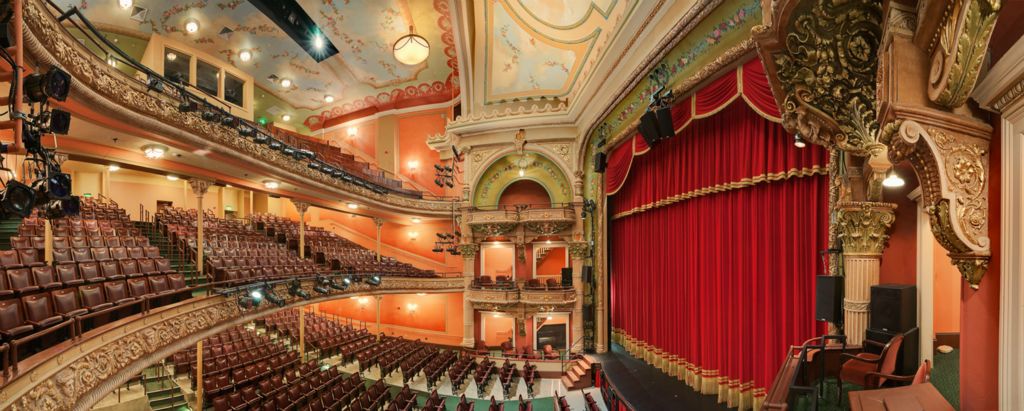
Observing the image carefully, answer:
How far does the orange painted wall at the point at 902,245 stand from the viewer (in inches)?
163

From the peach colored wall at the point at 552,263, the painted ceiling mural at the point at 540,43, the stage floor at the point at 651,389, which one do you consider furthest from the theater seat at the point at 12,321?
the peach colored wall at the point at 552,263

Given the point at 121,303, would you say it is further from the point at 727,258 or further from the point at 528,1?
the point at 528,1

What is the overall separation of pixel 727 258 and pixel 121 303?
25.4 feet

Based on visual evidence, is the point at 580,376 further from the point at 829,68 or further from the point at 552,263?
the point at 829,68

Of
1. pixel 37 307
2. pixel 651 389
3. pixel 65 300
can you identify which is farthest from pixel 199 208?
pixel 651 389

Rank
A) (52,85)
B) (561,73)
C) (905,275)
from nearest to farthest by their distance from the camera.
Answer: (52,85), (905,275), (561,73)

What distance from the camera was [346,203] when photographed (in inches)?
538

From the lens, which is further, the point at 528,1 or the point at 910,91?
the point at 528,1

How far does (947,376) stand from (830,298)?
1.01 m

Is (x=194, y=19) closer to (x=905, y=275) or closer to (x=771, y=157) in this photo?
(x=771, y=157)

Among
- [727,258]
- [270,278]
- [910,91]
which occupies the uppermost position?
[910,91]

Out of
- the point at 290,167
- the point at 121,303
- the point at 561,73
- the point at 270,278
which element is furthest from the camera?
the point at 561,73

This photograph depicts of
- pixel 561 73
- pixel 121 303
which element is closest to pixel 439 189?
pixel 561 73

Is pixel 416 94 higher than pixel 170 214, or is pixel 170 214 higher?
pixel 416 94
